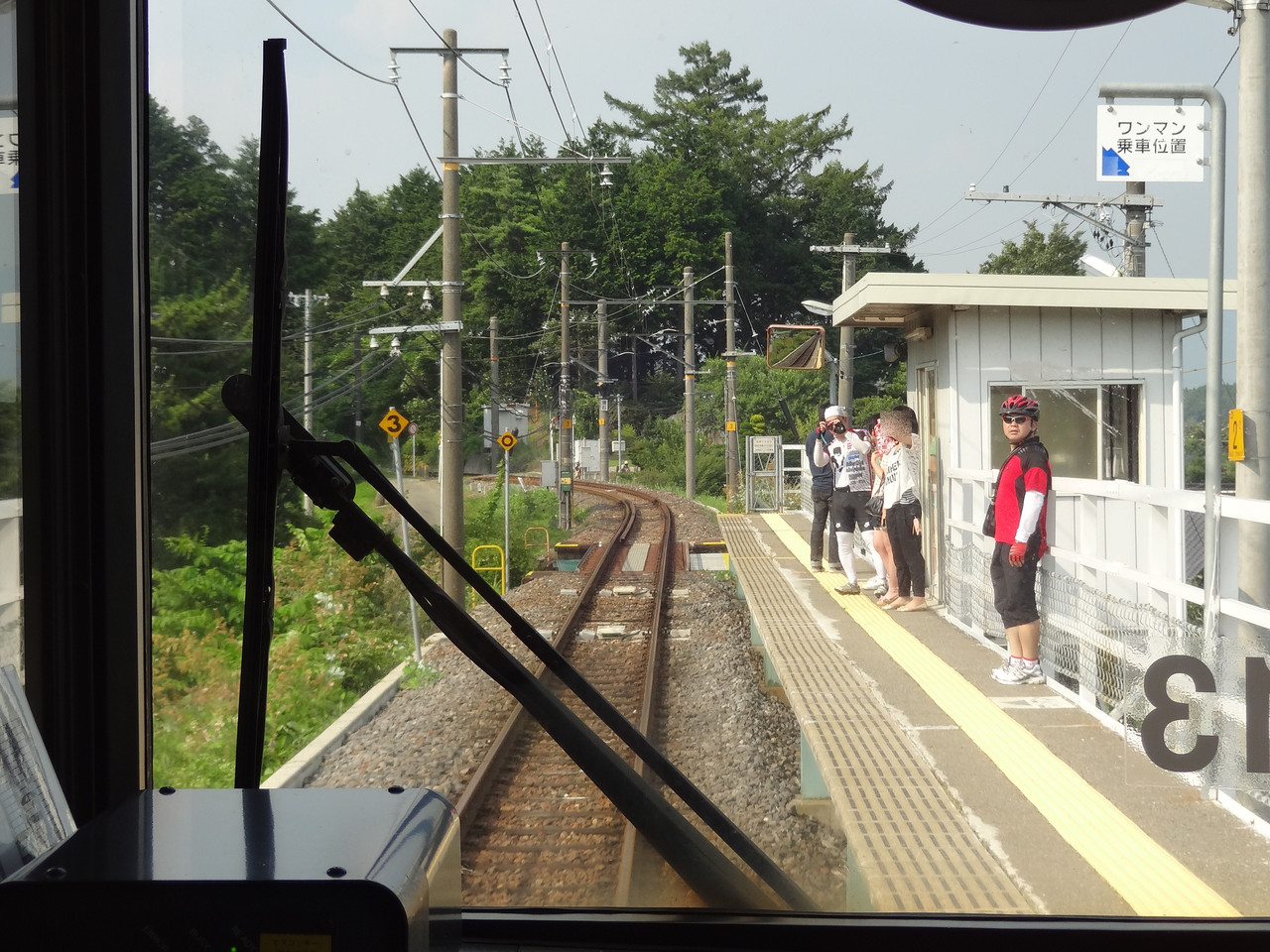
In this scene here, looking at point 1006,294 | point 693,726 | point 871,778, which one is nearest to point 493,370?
point 1006,294

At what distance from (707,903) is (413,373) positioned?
1.36 meters

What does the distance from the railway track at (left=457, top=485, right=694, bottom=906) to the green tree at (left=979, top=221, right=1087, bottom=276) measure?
1071 millimetres

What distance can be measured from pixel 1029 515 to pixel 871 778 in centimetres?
109

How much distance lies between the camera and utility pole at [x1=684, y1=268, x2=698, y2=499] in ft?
7.55

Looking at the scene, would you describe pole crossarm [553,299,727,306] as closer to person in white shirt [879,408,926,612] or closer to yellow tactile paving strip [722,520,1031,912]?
yellow tactile paving strip [722,520,1031,912]

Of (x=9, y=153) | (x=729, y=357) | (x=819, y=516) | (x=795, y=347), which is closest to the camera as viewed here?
(x=9, y=153)

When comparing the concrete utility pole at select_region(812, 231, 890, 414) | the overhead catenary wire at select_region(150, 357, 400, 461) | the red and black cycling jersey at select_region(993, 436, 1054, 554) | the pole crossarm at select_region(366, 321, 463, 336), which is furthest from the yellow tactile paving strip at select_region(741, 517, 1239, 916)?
the overhead catenary wire at select_region(150, 357, 400, 461)

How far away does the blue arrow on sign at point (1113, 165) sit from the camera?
1.90 meters

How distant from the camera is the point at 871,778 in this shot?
111 inches

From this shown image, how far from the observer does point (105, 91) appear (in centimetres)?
169

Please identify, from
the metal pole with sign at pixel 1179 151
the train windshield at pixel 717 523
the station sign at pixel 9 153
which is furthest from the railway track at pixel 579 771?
the station sign at pixel 9 153

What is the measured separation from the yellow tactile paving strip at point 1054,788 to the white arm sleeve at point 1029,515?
1.56ft

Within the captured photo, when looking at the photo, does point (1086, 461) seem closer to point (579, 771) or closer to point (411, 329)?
point (579, 771)

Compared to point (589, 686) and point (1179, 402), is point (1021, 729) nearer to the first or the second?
point (1179, 402)
